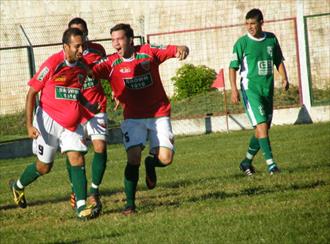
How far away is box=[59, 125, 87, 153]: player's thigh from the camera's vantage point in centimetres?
995

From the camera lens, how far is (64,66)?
988 centimetres

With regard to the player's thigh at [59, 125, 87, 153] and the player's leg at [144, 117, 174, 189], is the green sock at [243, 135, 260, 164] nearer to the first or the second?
the player's leg at [144, 117, 174, 189]

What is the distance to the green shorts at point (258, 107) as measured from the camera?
12984 millimetres

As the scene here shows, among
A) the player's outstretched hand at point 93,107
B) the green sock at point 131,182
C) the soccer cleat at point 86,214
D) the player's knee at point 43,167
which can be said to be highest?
the player's outstretched hand at point 93,107

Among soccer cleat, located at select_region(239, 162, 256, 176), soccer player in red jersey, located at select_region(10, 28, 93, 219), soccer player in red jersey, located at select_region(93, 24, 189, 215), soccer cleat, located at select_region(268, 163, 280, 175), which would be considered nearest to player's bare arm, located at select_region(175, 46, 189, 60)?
soccer player in red jersey, located at select_region(93, 24, 189, 215)

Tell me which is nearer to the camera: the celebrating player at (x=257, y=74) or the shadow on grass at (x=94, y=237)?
the shadow on grass at (x=94, y=237)

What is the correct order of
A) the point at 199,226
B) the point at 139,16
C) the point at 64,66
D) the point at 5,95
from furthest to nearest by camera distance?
1. the point at 139,16
2. the point at 5,95
3. the point at 64,66
4. the point at 199,226

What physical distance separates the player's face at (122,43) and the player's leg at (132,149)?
0.72 meters

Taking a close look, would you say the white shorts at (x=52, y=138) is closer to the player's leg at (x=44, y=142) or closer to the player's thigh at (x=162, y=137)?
the player's leg at (x=44, y=142)

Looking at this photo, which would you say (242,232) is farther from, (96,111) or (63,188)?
(63,188)

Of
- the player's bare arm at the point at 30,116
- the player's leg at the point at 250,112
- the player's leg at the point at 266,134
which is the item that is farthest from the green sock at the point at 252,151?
the player's bare arm at the point at 30,116

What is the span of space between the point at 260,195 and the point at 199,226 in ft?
6.26

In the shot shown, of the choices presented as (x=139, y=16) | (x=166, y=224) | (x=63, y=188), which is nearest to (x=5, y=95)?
(x=139, y=16)

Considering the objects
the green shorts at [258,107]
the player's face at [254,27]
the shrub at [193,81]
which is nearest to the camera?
the player's face at [254,27]
